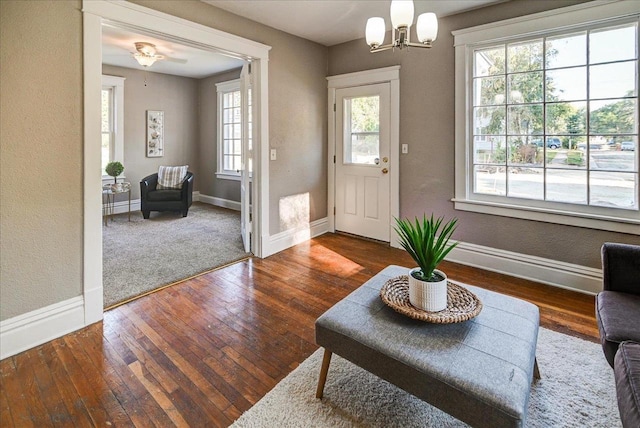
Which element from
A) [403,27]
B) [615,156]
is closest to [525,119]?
[615,156]

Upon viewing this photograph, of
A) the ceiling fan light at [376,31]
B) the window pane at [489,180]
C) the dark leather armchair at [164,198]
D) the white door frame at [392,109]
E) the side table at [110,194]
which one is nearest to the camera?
the ceiling fan light at [376,31]

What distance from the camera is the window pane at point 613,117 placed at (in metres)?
2.65

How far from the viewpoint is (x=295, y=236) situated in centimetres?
429

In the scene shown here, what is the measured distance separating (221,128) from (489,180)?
502 centimetres

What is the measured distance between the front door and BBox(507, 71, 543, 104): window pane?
4.30 ft

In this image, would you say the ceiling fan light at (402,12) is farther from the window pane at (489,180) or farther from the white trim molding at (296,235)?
the white trim molding at (296,235)

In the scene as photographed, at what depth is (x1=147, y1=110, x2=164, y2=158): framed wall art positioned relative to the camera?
641 cm

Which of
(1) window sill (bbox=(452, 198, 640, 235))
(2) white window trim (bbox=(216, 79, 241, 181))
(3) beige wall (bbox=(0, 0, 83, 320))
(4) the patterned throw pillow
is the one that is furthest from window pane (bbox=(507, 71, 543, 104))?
(4) the patterned throw pillow

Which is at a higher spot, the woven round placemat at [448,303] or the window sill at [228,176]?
the window sill at [228,176]

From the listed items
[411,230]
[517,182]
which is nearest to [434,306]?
[411,230]

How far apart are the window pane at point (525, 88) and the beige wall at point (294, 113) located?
7.37 ft

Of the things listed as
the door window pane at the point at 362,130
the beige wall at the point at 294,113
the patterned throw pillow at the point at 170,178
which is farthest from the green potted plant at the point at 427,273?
the patterned throw pillow at the point at 170,178

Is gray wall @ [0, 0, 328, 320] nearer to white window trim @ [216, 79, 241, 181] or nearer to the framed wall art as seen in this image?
white window trim @ [216, 79, 241, 181]

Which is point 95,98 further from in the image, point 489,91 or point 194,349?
point 489,91
